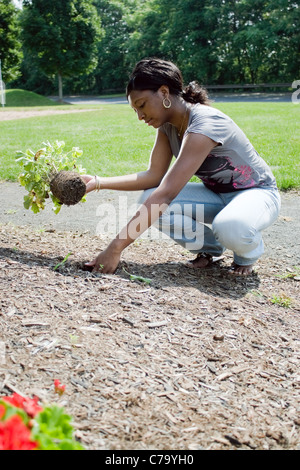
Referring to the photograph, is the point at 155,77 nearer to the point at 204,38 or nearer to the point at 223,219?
the point at 223,219

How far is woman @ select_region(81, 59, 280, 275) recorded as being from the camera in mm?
2820

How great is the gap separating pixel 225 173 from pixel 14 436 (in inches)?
94.6

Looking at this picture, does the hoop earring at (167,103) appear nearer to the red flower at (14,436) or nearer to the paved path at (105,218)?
the paved path at (105,218)

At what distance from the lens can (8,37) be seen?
3253cm

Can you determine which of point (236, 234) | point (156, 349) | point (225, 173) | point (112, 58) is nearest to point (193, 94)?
point (225, 173)

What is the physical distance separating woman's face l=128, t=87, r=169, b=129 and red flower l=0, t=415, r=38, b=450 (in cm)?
210

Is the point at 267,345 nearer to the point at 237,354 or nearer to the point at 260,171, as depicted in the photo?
the point at 237,354

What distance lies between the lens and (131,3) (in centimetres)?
5225

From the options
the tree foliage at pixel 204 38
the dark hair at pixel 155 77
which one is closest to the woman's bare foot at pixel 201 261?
the dark hair at pixel 155 77

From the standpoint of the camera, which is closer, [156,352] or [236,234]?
[156,352]

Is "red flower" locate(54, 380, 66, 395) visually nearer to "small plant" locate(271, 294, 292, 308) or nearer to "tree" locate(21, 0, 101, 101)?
"small plant" locate(271, 294, 292, 308)

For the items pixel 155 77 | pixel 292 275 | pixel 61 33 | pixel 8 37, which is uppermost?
pixel 61 33
